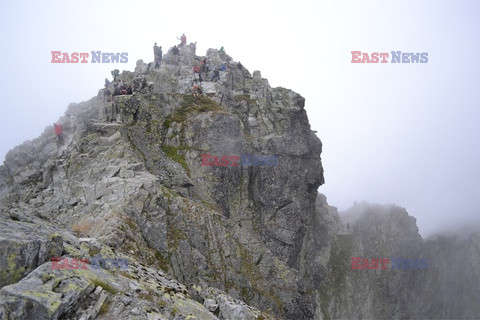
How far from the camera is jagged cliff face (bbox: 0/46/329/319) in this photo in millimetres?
32094

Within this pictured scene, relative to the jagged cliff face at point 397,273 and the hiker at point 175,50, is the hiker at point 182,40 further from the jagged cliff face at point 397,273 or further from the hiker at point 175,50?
the jagged cliff face at point 397,273

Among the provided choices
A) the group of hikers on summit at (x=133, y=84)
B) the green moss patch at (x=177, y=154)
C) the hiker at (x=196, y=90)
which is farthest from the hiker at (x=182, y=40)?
the green moss patch at (x=177, y=154)

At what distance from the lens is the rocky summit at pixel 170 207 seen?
15.6 metres

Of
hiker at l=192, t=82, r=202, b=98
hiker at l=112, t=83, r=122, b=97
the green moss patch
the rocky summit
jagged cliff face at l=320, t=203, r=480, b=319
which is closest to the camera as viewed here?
the rocky summit

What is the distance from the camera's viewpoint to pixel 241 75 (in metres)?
66.2

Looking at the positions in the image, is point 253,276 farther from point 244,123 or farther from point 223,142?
point 244,123

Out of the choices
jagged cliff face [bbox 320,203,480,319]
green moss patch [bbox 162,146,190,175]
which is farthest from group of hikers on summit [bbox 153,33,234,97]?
jagged cliff face [bbox 320,203,480,319]

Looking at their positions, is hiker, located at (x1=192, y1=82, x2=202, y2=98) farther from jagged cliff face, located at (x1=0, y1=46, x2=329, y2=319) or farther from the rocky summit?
jagged cliff face, located at (x1=0, y1=46, x2=329, y2=319)

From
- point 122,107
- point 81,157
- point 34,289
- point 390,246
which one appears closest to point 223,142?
point 122,107

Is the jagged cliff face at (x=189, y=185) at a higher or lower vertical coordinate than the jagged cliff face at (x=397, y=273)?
higher

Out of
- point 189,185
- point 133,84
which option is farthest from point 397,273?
point 133,84

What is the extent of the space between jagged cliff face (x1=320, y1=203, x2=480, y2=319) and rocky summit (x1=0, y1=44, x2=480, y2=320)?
102 ft

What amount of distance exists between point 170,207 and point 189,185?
22.4 ft

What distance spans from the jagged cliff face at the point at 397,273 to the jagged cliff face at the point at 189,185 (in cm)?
3306
